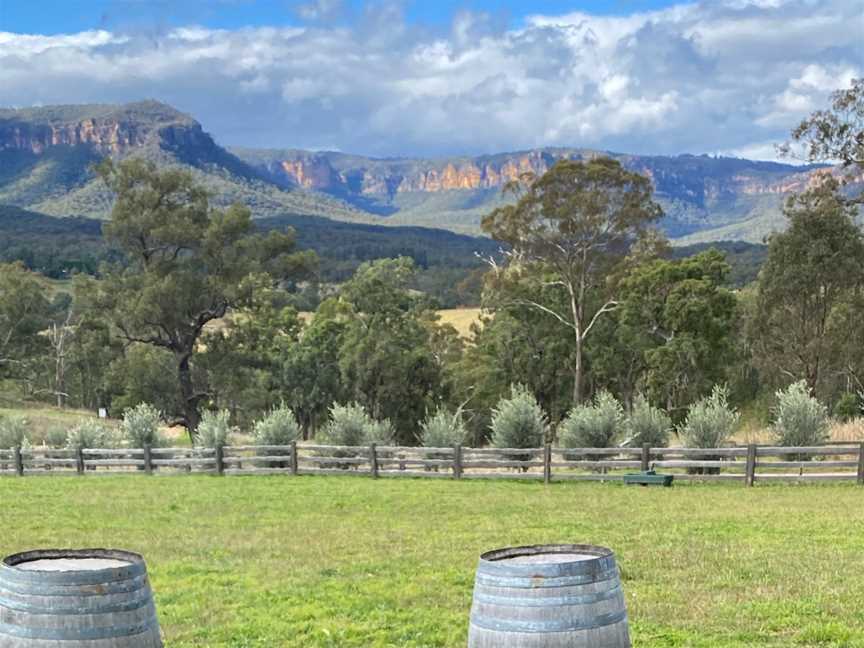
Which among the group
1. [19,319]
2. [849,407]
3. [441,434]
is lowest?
[849,407]

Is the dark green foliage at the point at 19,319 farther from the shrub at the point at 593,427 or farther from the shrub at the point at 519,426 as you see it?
Answer: the shrub at the point at 593,427

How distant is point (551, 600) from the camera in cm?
432

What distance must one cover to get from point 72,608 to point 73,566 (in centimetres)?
53

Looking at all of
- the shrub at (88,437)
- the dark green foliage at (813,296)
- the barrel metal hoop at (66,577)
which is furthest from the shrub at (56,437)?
the dark green foliage at (813,296)

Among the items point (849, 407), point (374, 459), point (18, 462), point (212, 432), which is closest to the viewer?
point (374, 459)

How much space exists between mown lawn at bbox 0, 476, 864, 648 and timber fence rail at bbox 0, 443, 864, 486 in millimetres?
762

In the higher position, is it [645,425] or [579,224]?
[579,224]

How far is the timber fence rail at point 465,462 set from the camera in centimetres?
2034

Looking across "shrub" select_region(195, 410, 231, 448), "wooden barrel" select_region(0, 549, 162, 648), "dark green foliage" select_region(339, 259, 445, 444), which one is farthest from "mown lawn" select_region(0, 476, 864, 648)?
"dark green foliage" select_region(339, 259, 445, 444)

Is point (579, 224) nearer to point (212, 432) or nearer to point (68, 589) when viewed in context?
point (212, 432)

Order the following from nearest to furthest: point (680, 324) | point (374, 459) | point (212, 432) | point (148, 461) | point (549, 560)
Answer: point (549, 560)
point (374, 459)
point (148, 461)
point (212, 432)
point (680, 324)

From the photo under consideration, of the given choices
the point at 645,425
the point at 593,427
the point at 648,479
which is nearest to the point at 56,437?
the point at 593,427

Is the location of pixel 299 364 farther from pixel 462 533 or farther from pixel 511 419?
pixel 462 533

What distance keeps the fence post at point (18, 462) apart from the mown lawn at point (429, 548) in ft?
16.2
